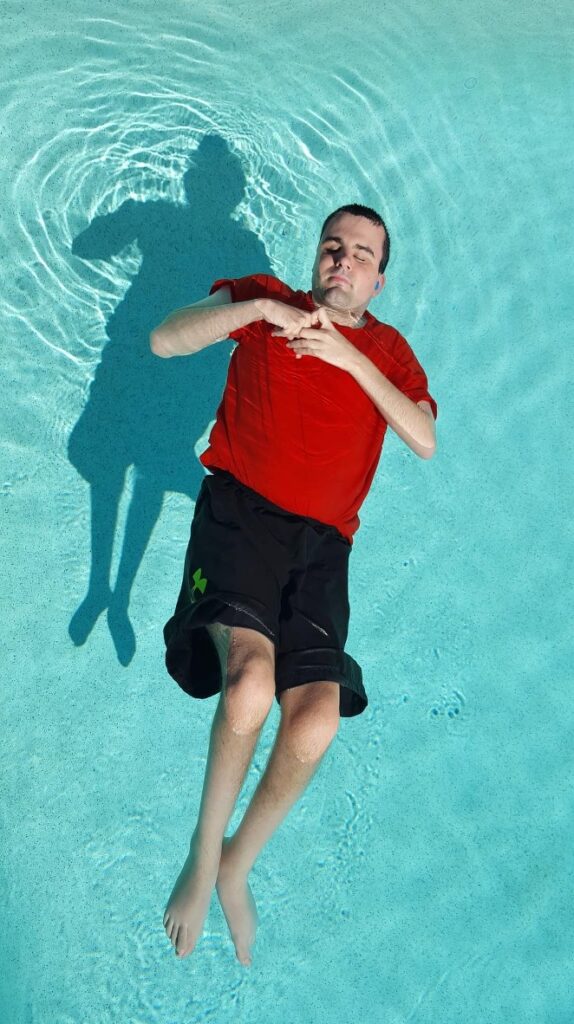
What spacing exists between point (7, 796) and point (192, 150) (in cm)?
322

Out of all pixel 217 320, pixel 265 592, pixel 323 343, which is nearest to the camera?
pixel 323 343

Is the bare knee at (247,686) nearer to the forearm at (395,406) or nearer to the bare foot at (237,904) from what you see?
the bare foot at (237,904)

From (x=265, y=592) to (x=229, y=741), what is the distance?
0.55m

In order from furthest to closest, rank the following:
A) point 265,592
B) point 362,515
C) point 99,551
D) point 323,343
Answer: point 362,515 < point 99,551 < point 265,592 < point 323,343

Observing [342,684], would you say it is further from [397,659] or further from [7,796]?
[7,796]

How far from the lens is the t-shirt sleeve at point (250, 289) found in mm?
3455

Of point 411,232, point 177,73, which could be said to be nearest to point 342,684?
point 411,232

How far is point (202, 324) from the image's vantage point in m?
3.22

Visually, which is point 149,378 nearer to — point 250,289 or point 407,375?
point 250,289

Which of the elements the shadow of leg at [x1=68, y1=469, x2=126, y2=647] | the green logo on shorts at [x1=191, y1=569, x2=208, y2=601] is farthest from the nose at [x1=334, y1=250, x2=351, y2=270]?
the shadow of leg at [x1=68, y1=469, x2=126, y2=647]

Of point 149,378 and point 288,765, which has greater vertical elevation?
point 149,378

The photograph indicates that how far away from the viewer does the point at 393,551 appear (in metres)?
4.54

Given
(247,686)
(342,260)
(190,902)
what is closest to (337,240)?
(342,260)

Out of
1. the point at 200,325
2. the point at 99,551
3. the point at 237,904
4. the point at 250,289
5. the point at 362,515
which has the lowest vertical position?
the point at 237,904
